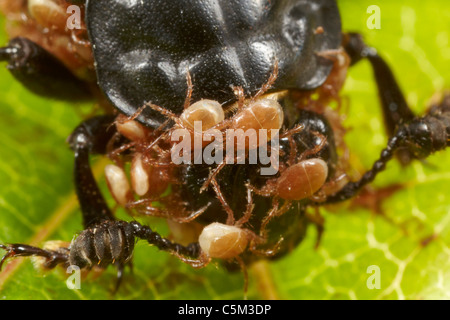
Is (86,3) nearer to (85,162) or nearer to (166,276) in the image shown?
(85,162)

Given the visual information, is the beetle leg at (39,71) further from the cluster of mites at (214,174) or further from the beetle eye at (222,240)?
the beetle eye at (222,240)

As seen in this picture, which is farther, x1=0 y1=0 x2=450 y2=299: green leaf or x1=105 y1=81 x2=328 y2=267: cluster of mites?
x1=0 y1=0 x2=450 y2=299: green leaf

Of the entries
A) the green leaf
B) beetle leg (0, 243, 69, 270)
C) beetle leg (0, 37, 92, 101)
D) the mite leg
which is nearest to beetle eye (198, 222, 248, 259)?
the green leaf

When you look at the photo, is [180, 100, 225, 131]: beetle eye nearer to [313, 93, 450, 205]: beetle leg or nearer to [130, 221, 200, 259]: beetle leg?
[130, 221, 200, 259]: beetle leg

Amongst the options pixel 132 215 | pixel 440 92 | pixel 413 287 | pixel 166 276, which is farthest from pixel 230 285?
pixel 440 92

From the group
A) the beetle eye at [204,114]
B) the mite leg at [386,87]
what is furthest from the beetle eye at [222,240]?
the mite leg at [386,87]

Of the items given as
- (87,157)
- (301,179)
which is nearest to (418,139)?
(301,179)

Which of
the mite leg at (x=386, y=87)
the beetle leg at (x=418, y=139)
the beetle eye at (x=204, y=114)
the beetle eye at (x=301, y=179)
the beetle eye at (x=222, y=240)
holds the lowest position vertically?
the beetle eye at (x=222, y=240)
